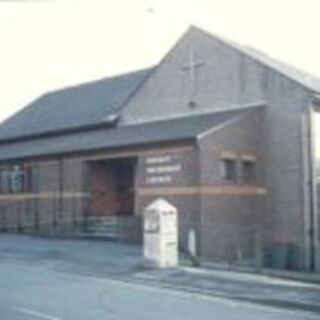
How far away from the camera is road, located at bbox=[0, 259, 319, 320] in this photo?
14.0m

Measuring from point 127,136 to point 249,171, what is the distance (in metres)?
5.61

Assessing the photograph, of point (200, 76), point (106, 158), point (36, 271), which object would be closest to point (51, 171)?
point (106, 158)

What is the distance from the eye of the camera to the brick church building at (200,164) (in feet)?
99.0

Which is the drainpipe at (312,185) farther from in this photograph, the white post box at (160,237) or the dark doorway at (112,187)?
the white post box at (160,237)

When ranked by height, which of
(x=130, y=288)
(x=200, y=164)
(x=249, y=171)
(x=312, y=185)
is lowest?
(x=130, y=288)

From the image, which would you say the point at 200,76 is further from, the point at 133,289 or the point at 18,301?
the point at 18,301

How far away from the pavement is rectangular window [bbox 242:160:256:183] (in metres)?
7.48

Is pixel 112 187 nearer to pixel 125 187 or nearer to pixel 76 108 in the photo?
pixel 125 187

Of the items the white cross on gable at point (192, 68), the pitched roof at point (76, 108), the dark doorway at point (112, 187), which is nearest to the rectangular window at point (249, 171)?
the white cross on gable at point (192, 68)

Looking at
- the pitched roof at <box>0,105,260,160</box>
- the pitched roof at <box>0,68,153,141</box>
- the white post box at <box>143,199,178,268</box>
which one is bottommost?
the white post box at <box>143,199,178,268</box>

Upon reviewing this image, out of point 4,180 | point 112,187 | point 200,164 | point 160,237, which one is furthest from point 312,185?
point 4,180

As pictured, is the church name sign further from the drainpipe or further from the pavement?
the drainpipe

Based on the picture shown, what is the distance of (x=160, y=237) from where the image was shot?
2200 centimetres

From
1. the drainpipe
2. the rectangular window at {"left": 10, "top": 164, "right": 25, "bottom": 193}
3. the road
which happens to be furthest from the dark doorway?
the road
